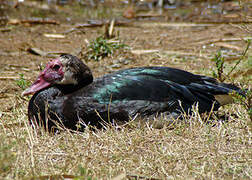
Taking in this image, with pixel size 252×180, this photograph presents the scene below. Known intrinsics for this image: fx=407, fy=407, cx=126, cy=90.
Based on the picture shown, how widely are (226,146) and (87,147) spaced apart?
1198 millimetres

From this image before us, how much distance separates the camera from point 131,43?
27.0 feet

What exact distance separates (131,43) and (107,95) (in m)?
4.23

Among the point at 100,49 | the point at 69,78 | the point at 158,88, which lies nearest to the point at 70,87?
the point at 69,78

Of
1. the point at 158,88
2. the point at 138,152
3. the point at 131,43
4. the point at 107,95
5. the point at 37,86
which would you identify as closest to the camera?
the point at 138,152

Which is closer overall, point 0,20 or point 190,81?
point 190,81

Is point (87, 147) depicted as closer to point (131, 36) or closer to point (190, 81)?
point (190, 81)

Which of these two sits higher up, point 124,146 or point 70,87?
point 70,87

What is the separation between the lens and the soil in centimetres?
664

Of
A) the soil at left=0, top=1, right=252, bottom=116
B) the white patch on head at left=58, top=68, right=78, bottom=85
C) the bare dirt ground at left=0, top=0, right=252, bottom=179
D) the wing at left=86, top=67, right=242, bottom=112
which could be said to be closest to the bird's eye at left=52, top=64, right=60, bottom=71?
the white patch on head at left=58, top=68, right=78, bottom=85

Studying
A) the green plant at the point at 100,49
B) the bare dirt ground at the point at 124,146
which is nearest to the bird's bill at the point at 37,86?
the bare dirt ground at the point at 124,146

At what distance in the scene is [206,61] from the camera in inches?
278

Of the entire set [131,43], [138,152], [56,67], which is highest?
[56,67]

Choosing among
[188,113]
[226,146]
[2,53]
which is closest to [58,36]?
[2,53]

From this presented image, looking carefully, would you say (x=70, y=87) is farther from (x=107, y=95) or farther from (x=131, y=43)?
(x=131, y=43)
